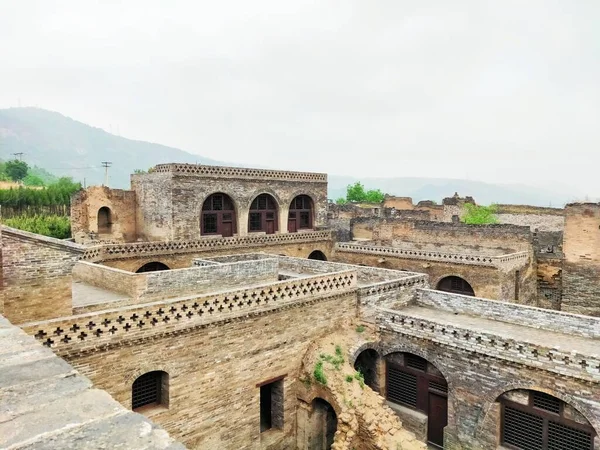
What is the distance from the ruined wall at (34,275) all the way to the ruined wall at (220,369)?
8.48ft

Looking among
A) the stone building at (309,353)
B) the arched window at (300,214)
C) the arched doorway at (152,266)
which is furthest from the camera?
the arched window at (300,214)

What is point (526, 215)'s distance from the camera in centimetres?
3988

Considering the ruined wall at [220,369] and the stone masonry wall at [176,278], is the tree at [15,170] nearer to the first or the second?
the stone masonry wall at [176,278]

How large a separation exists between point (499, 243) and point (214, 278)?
18.4 metres

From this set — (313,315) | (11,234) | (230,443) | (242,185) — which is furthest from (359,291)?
(242,185)

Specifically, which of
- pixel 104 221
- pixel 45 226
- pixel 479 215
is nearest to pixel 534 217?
pixel 479 215

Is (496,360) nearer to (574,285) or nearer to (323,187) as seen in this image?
(574,285)

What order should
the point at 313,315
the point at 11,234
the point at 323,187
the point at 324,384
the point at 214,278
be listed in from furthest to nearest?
the point at 323,187
the point at 214,278
the point at 313,315
the point at 324,384
the point at 11,234

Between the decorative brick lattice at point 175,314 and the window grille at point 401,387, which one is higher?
the decorative brick lattice at point 175,314

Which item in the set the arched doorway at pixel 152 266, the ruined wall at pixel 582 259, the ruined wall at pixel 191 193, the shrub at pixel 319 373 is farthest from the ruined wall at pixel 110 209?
the ruined wall at pixel 582 259

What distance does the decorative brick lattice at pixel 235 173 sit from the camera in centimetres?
2381

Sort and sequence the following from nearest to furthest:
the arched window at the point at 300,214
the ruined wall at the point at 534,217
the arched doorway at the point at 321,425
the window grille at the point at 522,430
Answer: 1. the window grille at the point at 522,430
2. the arched doorway at the point at 321,425
3. the arched window at the point at 300,214
4. the ruined wall at the point at 534,217

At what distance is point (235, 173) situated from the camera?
2633 cm

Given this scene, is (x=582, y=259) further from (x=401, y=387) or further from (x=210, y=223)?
(x=210, y=223)
